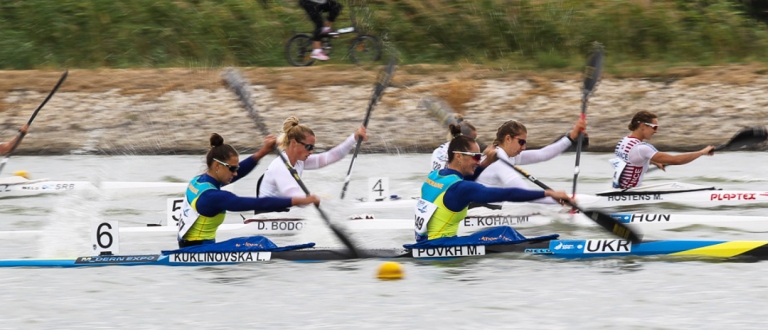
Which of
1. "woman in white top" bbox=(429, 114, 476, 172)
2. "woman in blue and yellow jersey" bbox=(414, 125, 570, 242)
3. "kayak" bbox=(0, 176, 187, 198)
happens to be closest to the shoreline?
"kayak" bbox=(0, 176, 187, 198)

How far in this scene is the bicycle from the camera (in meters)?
23.3

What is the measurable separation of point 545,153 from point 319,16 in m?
10.1

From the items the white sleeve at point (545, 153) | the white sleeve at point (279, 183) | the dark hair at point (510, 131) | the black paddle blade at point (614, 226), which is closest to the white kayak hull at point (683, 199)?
the white sleeve at point (545, 153)

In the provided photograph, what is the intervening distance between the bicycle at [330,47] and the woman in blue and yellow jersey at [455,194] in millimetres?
12628

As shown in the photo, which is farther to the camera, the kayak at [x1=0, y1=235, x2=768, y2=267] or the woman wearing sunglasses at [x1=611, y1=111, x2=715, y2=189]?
the woman wearing sunglasses at [x1=611, y1=111, x2=715, y2=189]

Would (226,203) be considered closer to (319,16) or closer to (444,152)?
(444,152)

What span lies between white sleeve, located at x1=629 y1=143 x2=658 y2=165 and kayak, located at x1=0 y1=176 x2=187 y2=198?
645cm

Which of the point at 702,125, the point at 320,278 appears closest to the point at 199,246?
the point at 320,278

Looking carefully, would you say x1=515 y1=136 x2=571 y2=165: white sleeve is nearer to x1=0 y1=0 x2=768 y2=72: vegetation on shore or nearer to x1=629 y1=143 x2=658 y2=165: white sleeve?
x1=629 y1=143 x2=658 y2=165: white sleeve

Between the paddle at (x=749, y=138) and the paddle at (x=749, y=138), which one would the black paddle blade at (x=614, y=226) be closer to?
the paddle at (x=749, y=138)

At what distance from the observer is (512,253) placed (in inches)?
434

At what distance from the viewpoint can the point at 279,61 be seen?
24719mm

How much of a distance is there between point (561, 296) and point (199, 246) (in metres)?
3.09

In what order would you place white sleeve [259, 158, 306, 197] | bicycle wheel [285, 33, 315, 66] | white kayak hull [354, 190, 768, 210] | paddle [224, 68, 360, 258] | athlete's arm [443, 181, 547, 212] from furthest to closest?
bicycle wheel [285, 33, 315, 66], white kayak hull [354, 190, 768, 210], white sleeve [259, 158, 306, 197], paddle [224, 68, 360, 258], athlete's arm [443, 181, 547, 212]
